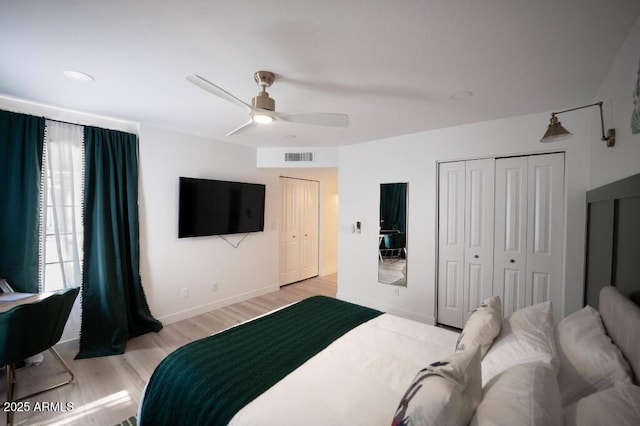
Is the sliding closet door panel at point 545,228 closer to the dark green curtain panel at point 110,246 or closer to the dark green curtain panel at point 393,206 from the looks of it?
the dark green curtain panel at point 393,206

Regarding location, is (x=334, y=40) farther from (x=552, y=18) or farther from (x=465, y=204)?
(x=465, y=204)

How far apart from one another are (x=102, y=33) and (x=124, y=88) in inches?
31.4

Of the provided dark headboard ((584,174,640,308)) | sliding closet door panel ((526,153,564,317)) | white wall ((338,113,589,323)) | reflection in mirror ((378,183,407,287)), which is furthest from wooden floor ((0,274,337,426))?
sliding closet door panel ((526,153,564,317))

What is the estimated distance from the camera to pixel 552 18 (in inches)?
53.0

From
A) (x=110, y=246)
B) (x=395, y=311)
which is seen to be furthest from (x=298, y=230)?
(x=110, y=246)

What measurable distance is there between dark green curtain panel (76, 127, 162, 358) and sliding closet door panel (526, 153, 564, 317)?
4.38 metres

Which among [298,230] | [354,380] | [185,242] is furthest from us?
[298,230]

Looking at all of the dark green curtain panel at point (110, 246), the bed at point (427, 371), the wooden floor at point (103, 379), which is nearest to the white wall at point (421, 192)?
the bed at point (427, 371)

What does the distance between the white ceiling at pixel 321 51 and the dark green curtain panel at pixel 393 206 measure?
1192mm

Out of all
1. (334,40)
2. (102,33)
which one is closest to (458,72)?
(334,40)

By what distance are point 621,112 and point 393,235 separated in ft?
7.91

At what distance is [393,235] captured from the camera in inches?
144

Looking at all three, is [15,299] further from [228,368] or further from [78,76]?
[228,368]

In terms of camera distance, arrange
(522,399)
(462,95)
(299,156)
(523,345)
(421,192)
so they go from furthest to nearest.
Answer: (299,156), (421,192), (462,95), (523,345), (522,399)
